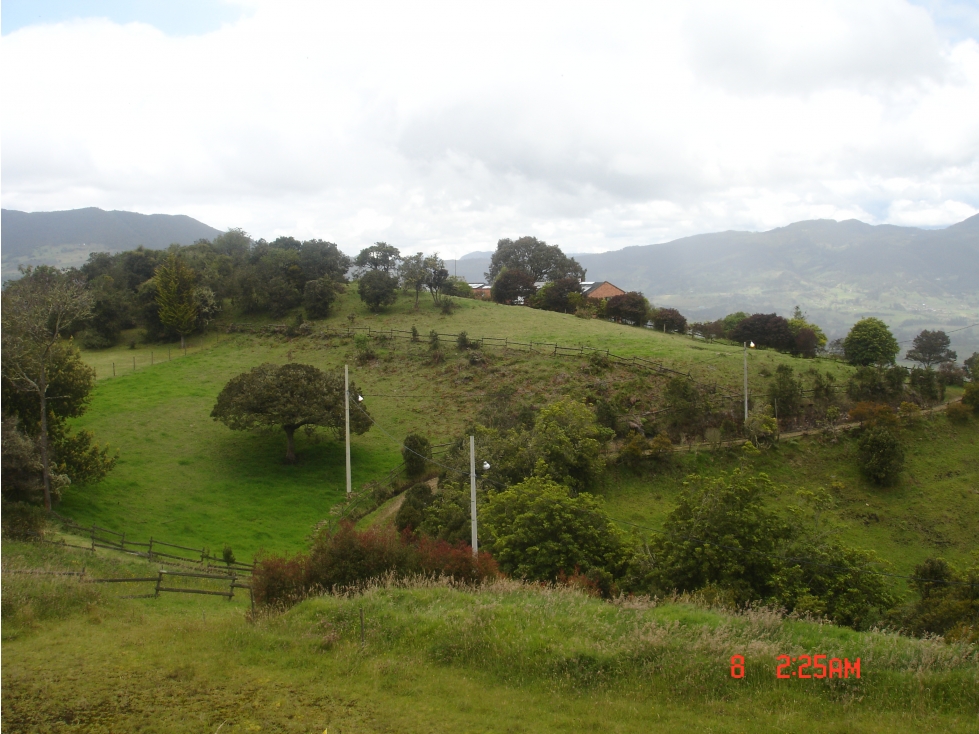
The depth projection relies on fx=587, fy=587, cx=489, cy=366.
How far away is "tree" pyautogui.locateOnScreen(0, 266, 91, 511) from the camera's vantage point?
21.8 meters

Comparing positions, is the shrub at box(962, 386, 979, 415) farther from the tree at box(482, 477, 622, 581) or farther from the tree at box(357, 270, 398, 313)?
the tree at box(357, 270, 398, 313)

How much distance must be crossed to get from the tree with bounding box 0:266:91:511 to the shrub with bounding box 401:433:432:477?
1541cm

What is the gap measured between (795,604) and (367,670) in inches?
422

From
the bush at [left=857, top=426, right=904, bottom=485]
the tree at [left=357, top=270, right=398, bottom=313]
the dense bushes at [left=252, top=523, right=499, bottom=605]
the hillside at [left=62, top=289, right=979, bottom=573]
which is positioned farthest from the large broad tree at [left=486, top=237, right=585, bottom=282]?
the dense bushes at [left=252, top=523, right=499, bottom=605]

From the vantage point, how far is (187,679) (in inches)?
331

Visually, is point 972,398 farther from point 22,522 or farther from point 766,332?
point 22,522

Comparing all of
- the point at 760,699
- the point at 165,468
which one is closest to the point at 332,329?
the point at 165,468

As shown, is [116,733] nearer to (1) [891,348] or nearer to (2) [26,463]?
(2) [26,463]

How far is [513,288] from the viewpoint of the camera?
244 ft

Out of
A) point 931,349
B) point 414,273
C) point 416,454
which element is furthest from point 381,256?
point 931,349

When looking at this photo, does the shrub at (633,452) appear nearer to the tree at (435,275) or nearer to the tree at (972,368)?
the tree at (972,368)

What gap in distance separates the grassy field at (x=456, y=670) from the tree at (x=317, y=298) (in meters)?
48.3
